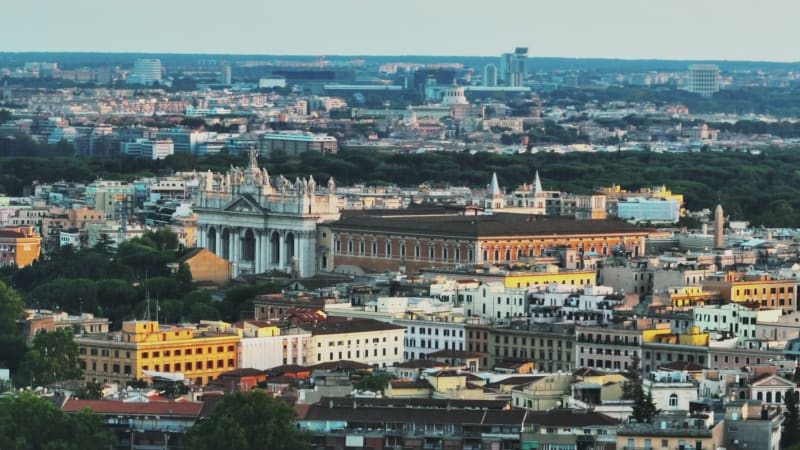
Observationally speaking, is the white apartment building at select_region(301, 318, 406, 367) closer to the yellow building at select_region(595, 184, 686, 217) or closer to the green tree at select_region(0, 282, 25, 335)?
the green tree at select_region(0, 282, 25, 335)

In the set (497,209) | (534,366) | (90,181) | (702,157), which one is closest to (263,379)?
(534,366)

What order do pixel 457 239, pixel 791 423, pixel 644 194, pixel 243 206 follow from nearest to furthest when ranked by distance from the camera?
pixel 791 423 < pixel 457 239 < pixel 243 206 < pixel 644 194

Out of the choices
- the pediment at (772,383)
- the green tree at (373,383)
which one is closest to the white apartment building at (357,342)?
the green tree at (373,383)

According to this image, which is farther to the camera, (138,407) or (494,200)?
(494,200)

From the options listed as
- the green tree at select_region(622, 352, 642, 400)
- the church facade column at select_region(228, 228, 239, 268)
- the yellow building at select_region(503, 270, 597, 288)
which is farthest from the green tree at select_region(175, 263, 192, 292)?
the green tree at select_region(622, 352, 642, 400)

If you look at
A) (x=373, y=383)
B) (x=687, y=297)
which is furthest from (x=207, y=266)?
(x=373, y=383)

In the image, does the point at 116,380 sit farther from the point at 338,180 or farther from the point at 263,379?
the point at 338,180

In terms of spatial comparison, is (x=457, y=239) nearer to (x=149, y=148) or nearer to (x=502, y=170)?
(x=502, y=170)
